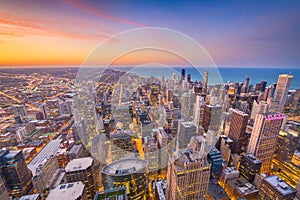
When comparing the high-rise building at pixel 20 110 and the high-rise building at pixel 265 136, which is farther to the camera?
the high-rise building at pixel 20 110

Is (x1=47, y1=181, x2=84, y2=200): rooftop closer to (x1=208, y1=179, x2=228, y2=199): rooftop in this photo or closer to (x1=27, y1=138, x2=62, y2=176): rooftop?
(x1=27, y1=138, x2=62, y2=176): rooftop

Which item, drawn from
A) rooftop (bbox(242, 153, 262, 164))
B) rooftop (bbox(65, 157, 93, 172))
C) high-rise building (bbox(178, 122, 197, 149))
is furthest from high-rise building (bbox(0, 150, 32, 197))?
rooftop (bbox(242, 153, 262, 164))

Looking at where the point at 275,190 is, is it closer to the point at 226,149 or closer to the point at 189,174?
the point at 226,149

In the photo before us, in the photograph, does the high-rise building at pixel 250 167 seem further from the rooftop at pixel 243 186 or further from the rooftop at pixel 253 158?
the rooftop at pixel 243 186

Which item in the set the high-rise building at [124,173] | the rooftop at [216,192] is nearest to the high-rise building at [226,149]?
the rooftop at [216,192]

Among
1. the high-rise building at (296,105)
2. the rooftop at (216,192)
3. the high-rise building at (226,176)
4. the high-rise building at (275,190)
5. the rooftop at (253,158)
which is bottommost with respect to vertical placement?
the high-rise building at (226,176)

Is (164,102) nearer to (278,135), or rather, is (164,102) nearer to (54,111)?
(278,135)
